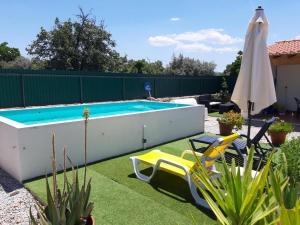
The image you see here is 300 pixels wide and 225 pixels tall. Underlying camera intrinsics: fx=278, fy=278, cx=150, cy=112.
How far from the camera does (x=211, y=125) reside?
11422mm

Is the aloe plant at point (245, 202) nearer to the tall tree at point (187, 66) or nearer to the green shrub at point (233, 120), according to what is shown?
the green shrub at point (233, 120)

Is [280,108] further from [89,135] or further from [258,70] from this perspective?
[89,135]

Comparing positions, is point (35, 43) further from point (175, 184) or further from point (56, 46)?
point (175, 184)

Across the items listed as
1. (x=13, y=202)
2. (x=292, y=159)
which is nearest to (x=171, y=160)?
(x=292, y=159)

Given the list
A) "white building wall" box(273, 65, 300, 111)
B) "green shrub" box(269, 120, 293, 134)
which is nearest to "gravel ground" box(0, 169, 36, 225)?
"green shrub" box(269, 120, 293, 134)

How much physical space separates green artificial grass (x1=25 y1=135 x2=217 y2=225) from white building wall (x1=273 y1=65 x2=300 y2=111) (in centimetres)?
1280

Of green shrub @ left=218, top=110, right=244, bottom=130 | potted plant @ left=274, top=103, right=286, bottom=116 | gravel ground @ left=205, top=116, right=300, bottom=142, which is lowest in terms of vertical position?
gravel ground @ left=205, top=116, right=300, bottom=142

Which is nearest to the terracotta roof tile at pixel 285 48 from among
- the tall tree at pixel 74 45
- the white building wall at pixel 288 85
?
the white building wall at pixel 288 85

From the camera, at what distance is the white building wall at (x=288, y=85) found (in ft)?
50.6

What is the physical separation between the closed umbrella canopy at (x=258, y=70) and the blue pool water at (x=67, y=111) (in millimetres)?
4492

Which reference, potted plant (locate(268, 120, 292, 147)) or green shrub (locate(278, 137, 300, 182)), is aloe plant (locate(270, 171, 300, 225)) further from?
potted plant (locate(268, 120, 292, 147))

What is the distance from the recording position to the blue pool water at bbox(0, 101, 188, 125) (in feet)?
31.6

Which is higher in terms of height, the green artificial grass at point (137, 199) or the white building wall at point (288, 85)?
the white building wall at point (288, 85)

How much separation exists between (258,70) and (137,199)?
392 cm
